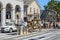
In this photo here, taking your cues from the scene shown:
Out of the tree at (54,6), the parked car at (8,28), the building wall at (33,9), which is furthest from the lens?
the building wall at (33,9)

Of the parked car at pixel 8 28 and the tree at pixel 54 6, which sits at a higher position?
the tree at pixel 54 6

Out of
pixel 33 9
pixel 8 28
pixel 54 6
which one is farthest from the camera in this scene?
pixel 33 9

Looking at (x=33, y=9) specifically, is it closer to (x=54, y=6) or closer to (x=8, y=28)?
(x=54, y=6)

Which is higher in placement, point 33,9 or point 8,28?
point 33,9

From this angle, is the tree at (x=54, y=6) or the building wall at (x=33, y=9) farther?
the building wall at (x=33, y=9)

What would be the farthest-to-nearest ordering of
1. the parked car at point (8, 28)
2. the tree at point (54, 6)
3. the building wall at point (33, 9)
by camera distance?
the building wall at point (33, 9), the tree at point (54, 6), the parked car at point (8, 28)

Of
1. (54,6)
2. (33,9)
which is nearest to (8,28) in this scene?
(54,6)

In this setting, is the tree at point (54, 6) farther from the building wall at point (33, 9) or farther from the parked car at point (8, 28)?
the parked car at point (8, 28)

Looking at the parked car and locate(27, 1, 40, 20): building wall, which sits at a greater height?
locate(27, 1, 40, 20): building wall

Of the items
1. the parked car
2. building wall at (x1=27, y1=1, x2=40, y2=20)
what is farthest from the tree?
the parked car

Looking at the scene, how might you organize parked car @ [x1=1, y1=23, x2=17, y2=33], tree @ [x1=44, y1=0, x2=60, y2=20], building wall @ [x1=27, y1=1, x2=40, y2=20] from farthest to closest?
building wall @ [x1=27, y1=1, x2=40, y2=20] < tree @ [x1=44, y1=0, x2=60, y2=20] < parked car @ [x1=1, y1=23, x2=17, y2=33]

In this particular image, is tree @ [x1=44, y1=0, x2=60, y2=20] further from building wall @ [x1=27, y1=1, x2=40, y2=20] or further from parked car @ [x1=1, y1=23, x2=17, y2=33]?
parked car @ [x1=1, y1=23, x2=17, y2=33]

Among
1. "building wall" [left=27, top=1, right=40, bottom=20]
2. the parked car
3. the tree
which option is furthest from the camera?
"building wall" [left=27, top=1, right=40, bottom=20]

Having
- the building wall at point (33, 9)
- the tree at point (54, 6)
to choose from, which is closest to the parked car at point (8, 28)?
the tree at point (54, 6)
